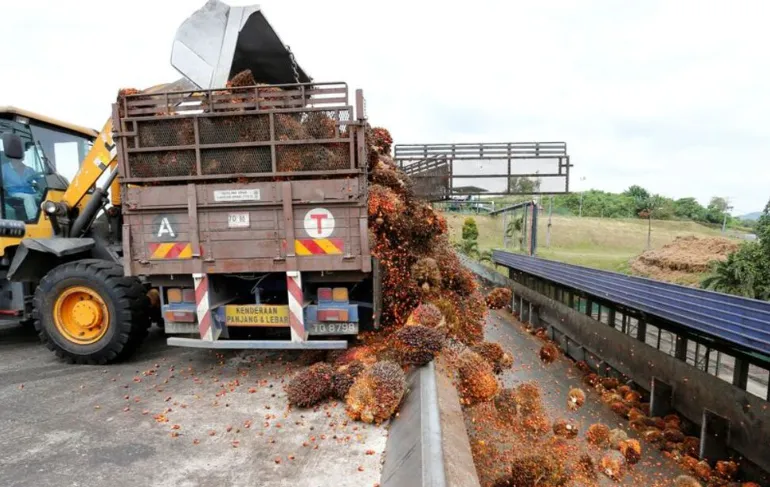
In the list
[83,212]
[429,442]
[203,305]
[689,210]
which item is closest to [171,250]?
[203,305]

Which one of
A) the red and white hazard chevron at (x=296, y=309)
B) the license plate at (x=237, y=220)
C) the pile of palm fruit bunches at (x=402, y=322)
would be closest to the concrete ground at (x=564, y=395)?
the pile of palm fruit bunches at (x=402, y=322)

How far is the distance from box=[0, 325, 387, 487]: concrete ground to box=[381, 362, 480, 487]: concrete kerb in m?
0.17

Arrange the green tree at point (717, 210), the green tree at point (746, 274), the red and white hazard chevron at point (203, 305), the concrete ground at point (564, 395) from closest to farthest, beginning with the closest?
the red and white hazard chevron at point (203, 305)
the concrete ground at point (564, 395)
the green tree at point (746, 274)
the green tree at point (717, 210)

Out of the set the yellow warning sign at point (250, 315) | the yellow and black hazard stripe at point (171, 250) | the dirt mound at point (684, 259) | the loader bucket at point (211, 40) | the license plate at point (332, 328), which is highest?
the loader bucket at point (211, 40)

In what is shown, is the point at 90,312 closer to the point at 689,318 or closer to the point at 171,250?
the point at 171,250

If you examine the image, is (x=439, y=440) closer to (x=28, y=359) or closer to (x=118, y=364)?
(x=118, y=364)

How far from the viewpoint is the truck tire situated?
16.1 feet

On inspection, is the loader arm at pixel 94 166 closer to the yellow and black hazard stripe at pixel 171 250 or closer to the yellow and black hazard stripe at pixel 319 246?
the yellow and black hazard stripe at pixel 171 250

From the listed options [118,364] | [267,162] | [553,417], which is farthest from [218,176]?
[553,417]

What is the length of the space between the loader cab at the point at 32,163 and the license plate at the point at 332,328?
4572 millimetres

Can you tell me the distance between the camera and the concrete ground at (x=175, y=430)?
276 centimetres

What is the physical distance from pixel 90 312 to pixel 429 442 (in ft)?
14.6

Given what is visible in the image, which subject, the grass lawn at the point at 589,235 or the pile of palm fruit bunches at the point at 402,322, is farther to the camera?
the grass lawn at the point at 589,235

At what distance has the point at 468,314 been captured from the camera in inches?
222
